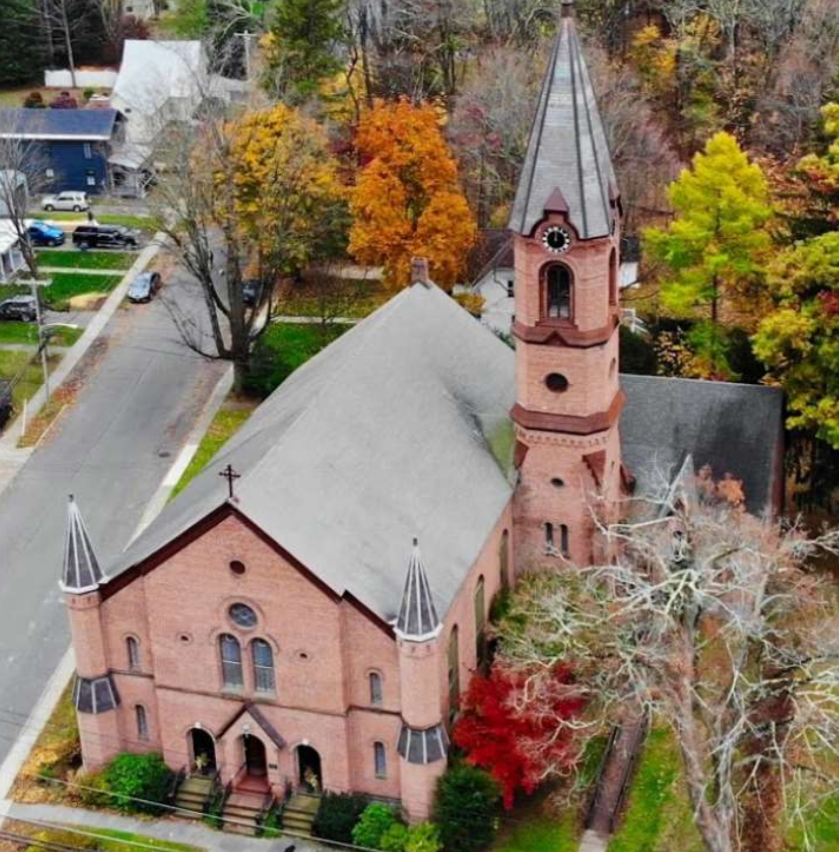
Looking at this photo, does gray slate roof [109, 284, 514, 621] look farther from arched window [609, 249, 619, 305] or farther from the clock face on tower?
the clock face on tower

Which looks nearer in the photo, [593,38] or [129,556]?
[129,556]

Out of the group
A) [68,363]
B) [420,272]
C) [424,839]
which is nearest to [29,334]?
[68,363]

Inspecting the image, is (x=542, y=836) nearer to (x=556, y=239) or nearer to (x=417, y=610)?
(x=417, y=610)

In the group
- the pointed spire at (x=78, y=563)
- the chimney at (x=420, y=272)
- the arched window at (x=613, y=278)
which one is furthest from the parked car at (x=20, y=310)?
the arched window at (x=613, y=278)

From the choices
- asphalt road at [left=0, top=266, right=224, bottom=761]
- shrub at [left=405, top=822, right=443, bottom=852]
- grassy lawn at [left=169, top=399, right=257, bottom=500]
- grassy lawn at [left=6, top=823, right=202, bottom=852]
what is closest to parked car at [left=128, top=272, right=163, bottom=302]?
asphalt road at [left=0, top=266, right=224, bottom=761]

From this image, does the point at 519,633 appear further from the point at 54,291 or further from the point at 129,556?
the point at 54,291

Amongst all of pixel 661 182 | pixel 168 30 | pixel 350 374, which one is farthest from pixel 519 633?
pixel 168 30
